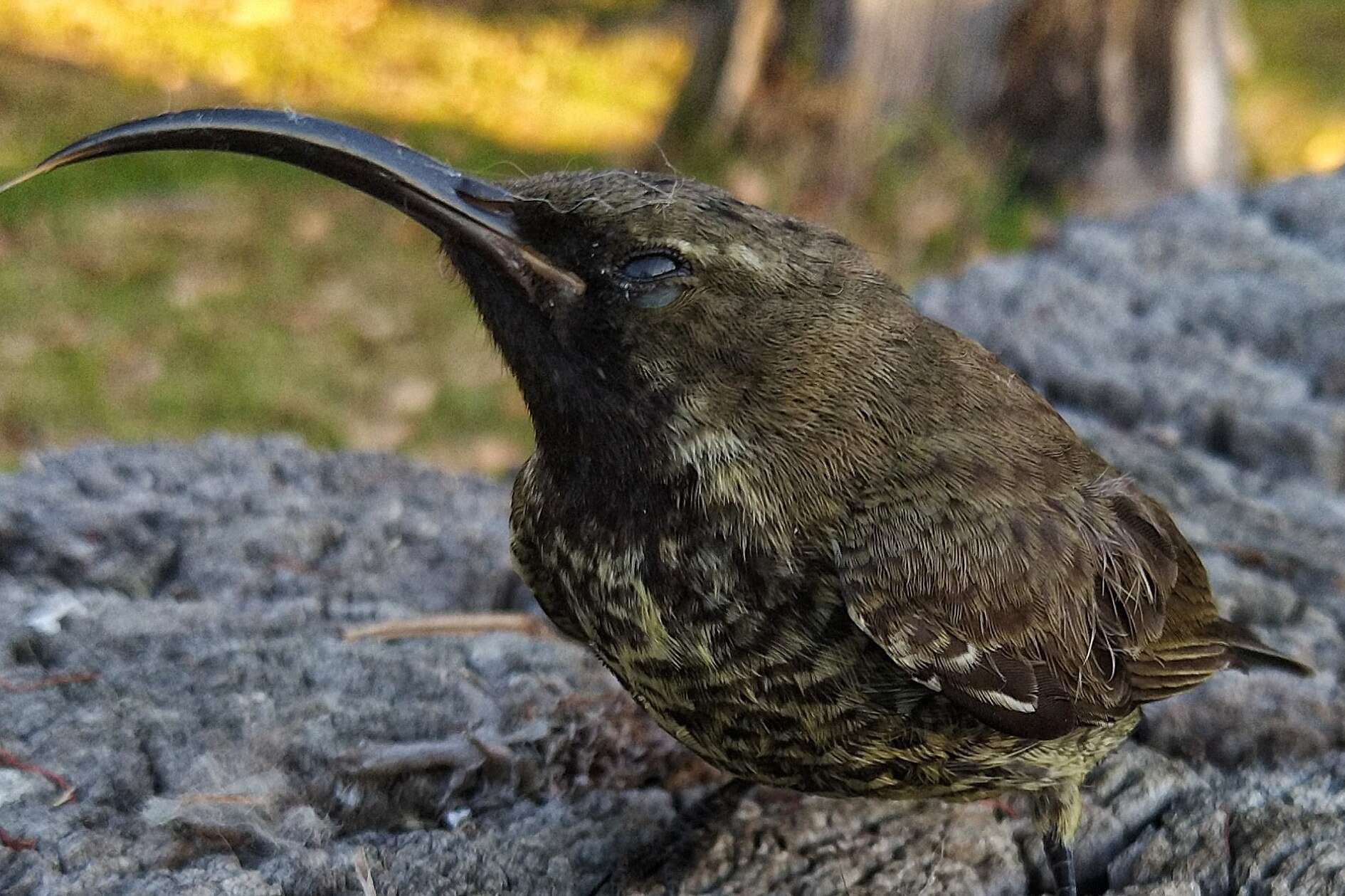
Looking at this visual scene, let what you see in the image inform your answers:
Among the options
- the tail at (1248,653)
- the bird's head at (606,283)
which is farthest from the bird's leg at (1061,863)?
the bird's head at (606,283)

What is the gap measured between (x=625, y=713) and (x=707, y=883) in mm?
486

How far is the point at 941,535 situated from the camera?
2.05 meters

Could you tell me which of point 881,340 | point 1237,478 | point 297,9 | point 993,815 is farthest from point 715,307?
point 297,9

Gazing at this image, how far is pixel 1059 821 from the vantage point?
2238 mm

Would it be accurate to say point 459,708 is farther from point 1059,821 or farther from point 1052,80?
point 1052,80

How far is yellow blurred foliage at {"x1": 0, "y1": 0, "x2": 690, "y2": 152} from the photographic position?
9.25m

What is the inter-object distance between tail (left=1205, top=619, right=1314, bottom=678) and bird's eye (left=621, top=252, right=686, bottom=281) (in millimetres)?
1320

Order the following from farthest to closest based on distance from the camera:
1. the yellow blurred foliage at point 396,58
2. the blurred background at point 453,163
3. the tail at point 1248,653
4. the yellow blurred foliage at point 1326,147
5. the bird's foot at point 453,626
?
the yellow blurred foliage at point 1326,147
the yellow blurred foliage at point 396,58
the blurred background at point 453,163
the bird's foot at point 453,626
the tail at point 1248,653

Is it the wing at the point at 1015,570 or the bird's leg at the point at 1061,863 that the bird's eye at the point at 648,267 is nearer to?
the wing at the point at 1015,570

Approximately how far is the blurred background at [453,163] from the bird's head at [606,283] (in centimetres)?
392

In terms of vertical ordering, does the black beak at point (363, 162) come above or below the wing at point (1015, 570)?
above

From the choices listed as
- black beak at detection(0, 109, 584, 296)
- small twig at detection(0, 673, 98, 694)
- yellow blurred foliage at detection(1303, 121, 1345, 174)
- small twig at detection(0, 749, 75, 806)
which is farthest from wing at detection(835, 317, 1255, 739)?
yellow blurred foliage at detection(1303, 121, 1345, 174)

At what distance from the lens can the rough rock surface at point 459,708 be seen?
2078 mm

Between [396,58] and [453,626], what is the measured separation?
344 inches
